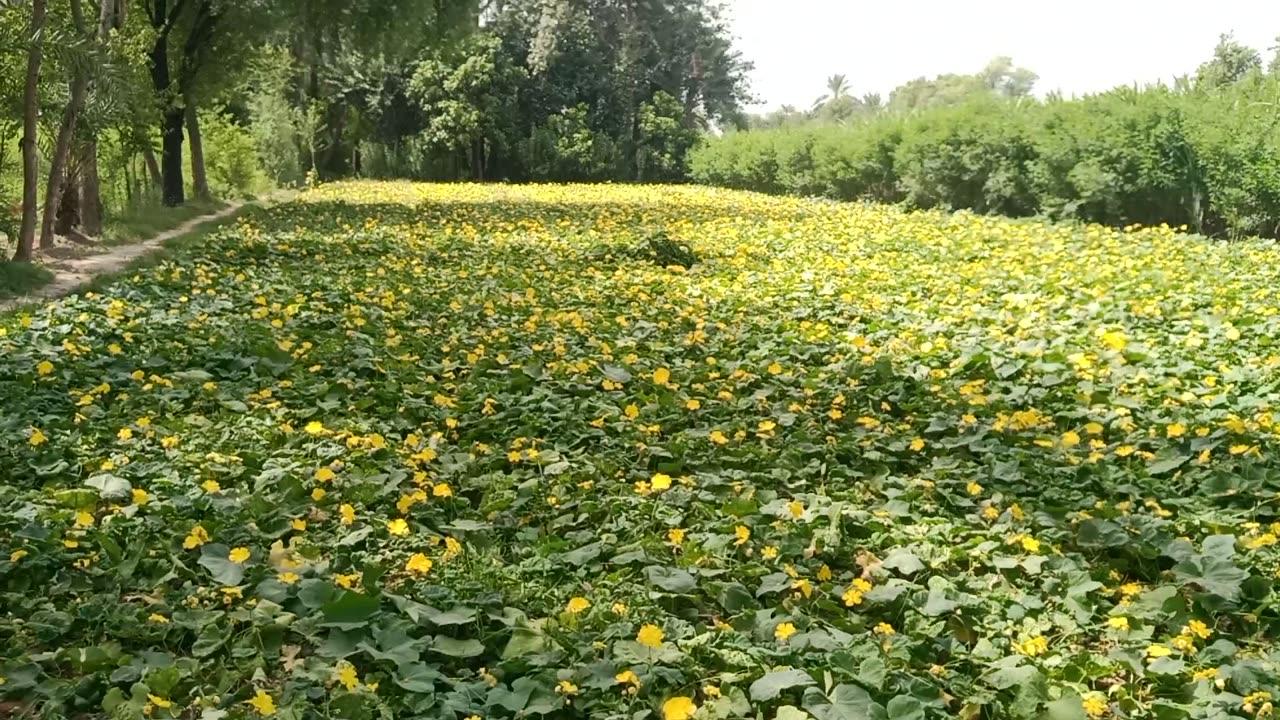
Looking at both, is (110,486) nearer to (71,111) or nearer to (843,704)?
(843,704)

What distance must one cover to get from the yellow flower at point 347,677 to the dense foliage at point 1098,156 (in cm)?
1196

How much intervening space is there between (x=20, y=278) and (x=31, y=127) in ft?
6.04

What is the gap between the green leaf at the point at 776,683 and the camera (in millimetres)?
2270

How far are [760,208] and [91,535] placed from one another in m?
15.9

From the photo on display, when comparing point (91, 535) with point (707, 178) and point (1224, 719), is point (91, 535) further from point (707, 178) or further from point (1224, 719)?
point (707, 178)

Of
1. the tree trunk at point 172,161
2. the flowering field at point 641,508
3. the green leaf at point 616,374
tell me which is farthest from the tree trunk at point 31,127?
the tree trunk at point 172,161

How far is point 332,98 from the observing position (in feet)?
107

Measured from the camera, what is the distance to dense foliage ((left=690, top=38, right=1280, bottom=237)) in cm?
1155

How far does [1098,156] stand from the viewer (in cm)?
1349

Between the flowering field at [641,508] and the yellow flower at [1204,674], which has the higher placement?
Result: the flowering field at [641,508]

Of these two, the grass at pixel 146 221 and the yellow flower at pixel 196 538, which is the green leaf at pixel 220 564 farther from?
the grass at pixel 146 221

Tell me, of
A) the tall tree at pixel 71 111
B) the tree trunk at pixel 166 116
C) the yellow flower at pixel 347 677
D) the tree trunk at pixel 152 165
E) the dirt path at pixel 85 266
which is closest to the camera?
the yellow flower at pixel 347 677

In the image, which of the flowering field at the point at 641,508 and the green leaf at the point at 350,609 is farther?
the green leaf at the point at 350,609

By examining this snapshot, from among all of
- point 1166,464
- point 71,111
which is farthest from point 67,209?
point 1166,464
